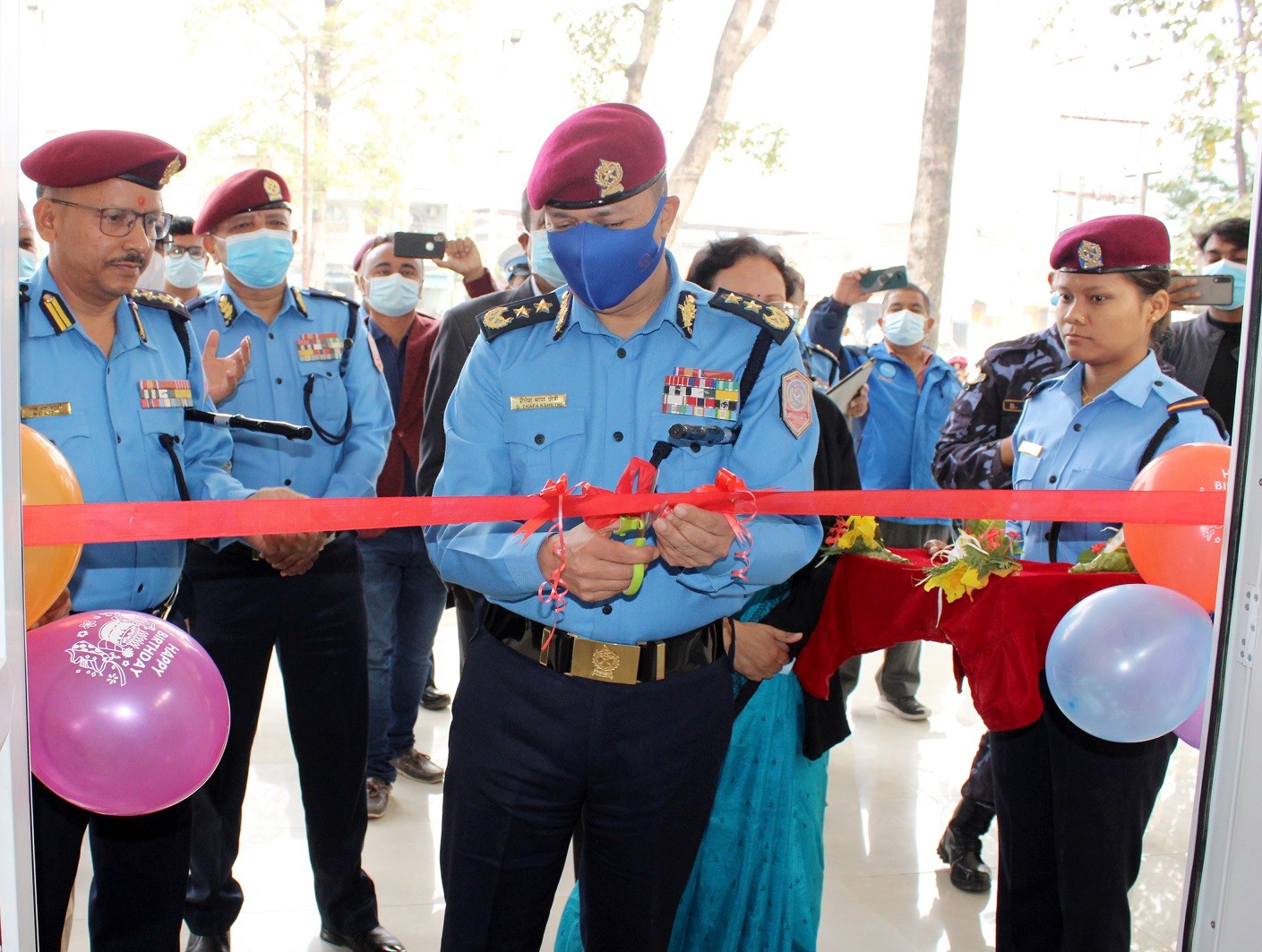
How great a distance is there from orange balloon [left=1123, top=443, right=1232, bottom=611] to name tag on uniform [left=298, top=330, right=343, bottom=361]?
191 cm

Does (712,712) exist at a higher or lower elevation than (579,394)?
lower

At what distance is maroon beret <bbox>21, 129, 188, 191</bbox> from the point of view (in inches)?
Answer: 75.6

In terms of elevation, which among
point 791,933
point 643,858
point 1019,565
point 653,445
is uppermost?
point 653,445

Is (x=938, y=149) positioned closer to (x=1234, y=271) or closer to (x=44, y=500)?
(x=1234, y=271)

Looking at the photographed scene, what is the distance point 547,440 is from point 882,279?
2757 millimetres

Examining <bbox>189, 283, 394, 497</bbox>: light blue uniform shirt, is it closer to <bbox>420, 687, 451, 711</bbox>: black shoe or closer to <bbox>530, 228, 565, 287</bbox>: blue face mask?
<bbox>530, 228, 565, 287</bbox>: blue face mask

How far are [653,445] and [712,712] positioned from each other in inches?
17.1

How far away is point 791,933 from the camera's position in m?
2.26

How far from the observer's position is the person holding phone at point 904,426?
172 inches

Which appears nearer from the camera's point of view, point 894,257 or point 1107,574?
point 1107,574

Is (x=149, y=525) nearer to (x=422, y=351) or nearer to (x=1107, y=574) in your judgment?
(x=1107, y=574)

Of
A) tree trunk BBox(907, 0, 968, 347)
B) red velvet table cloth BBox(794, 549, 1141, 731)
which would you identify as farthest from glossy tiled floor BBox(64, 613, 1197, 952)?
tree trunk BBox(907, 0, 968, 347)

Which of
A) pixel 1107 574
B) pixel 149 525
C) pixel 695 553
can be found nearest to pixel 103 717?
pixel 149 525

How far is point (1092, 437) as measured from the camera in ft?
7.06
